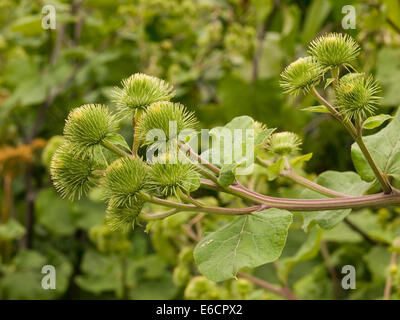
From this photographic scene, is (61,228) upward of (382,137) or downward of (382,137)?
upward

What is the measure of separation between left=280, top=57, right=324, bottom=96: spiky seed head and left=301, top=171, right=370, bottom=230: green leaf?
0.53ft

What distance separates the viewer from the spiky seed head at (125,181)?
1.73 feet

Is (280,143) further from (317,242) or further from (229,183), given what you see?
(317,242)

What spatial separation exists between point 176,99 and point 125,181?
131cm

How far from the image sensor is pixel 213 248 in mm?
593

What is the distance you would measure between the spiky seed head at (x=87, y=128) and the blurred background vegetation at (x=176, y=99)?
2.25 feet

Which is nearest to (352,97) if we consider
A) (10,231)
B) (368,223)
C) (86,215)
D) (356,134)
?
(356,134)

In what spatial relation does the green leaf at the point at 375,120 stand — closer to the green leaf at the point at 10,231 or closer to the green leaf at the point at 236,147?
the green leaf at the point at 236,147

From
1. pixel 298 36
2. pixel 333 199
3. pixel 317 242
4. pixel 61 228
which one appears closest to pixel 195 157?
pixel 333 199

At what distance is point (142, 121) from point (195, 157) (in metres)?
0.07

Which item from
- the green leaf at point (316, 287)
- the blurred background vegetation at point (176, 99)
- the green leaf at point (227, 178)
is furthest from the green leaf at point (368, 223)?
the green leaf at point (227, 178)

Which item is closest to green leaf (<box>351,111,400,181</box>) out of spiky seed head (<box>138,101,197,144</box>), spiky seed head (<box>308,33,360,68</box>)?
spiky seed head (<box>308,33,360,68</box>)

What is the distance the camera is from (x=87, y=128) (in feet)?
1.84

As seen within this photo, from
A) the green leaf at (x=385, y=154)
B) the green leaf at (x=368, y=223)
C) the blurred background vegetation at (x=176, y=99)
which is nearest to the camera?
the green leaf at (x=385, y=154)
